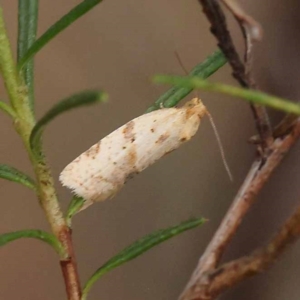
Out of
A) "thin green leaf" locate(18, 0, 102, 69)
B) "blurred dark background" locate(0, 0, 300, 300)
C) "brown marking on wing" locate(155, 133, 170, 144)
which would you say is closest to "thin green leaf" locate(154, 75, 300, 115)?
"thin green leaf" locate(18, 0, 102, 69)

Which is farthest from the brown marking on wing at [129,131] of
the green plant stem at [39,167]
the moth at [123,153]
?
the green plant stem at [39,167]

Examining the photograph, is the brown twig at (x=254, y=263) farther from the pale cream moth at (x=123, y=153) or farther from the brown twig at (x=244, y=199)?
the pale cream moth at (x=123, y=153)

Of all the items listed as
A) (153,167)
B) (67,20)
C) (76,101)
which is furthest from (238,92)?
(153,167)

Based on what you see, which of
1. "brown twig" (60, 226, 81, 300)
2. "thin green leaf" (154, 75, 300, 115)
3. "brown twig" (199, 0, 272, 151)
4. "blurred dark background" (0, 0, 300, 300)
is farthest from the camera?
"blurred dark background" (0, 0, 300, 300)

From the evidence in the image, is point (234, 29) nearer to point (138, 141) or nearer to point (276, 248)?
point (138, 141)

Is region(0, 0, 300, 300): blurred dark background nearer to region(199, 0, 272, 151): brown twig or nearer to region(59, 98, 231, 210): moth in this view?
region(59, 98, 231, 210): moth
